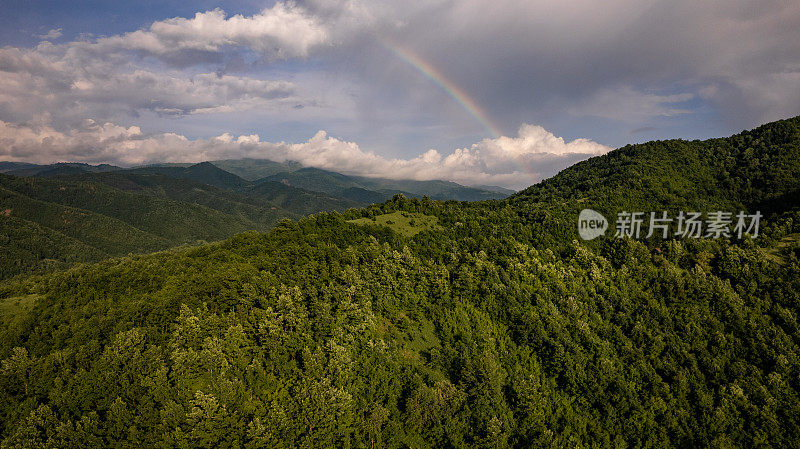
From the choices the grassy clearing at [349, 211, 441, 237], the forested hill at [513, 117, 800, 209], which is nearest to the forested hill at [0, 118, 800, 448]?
the grassy clearing at [349, 211, 441, 237]

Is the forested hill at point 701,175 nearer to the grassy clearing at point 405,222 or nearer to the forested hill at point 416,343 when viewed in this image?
the forested hill at point 416,343

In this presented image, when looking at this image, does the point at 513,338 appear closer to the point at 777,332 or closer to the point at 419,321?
the point at 419,321

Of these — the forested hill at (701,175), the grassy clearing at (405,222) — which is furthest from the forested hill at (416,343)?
the forested hill at (701,175)

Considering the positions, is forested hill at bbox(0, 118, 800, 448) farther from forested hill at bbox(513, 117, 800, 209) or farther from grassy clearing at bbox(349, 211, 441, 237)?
forested hill at bbox(513, 117, 800, 209)

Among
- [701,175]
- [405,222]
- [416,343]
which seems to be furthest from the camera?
[701,175]

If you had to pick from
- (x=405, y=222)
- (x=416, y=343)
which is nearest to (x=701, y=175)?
(x=405, y=222)

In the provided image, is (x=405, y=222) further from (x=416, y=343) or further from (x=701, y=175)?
(x=701, y=175)
